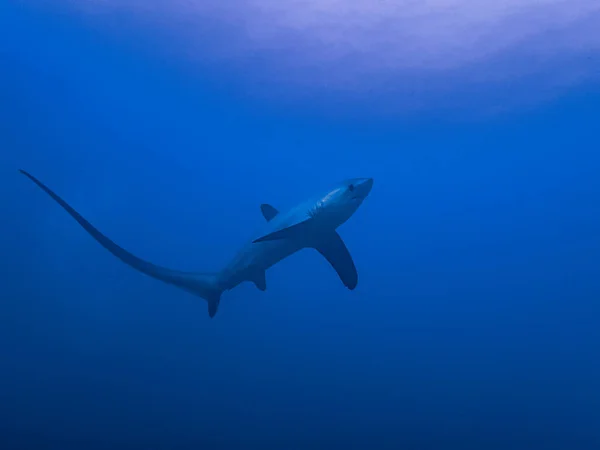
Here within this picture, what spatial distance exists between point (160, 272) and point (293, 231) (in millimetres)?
1477

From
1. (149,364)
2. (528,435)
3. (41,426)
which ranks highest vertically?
(149,364)

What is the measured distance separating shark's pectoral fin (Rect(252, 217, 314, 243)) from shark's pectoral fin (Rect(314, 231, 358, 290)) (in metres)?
0.42

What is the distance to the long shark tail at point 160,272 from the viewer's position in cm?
479

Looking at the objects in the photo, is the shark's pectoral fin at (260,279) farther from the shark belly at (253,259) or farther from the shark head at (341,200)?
the shark head at (341,200)

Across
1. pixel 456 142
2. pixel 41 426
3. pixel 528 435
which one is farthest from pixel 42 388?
pixel 456 142

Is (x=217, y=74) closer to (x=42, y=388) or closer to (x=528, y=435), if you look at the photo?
(x=42, y=388)

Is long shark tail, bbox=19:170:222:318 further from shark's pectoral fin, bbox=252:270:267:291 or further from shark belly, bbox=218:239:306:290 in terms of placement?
shark's pectoral fin, bbox=252:270:267:291

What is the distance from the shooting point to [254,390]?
17.5m

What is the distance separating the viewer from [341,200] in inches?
185

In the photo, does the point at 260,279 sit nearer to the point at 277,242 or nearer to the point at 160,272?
the point at 277,242

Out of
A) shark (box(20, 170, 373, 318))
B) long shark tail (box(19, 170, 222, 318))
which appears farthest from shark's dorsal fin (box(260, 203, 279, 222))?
long shark tail (box(19, 170, 222, 318))

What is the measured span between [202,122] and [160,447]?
13091 millimetres

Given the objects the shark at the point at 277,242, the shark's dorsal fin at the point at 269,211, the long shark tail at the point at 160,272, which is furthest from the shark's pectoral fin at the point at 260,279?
the shark's dorsal fin at the point at 269,211

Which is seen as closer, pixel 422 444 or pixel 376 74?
pixel 422 444
